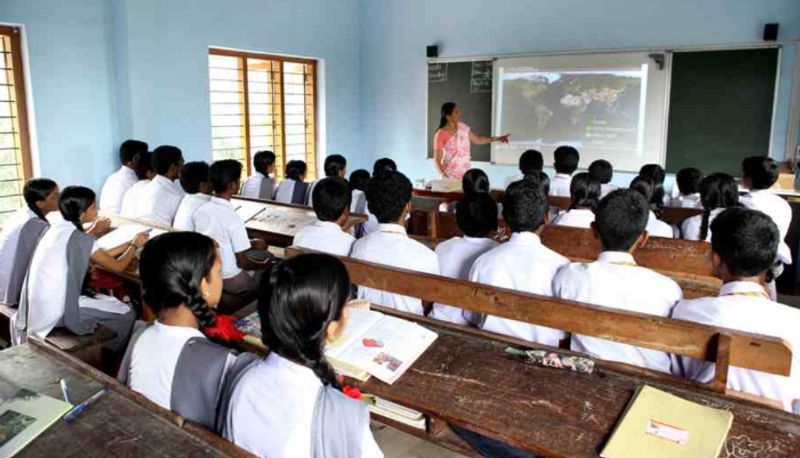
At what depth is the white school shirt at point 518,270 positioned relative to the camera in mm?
2139

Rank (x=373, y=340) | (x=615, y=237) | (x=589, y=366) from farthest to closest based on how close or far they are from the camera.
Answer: (x=615, y=237) → (x=373, y=340) → (x=589, y=366)

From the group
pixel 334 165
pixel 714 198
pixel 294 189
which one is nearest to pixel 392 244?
pixel 714 198

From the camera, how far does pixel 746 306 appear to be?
65.5 inches

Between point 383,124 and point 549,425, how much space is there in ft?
21.7

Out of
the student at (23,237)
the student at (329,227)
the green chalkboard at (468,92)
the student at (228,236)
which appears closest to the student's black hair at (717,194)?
the student at (329,227)

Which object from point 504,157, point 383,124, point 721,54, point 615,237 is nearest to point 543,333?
point 615,237

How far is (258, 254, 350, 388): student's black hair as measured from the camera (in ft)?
4.04

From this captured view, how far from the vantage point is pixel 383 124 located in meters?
7.70

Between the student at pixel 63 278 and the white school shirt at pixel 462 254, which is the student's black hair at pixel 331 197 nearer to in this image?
the white school shirt at pixel 462 254

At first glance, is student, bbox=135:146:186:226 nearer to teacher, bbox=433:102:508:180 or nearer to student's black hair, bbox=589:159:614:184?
teacher, bbox=433:102:508:180

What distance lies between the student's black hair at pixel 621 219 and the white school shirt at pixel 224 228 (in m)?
1.93

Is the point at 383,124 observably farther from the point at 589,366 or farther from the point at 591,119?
the point at 589,366

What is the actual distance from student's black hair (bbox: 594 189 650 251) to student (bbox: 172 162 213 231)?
2141 mm

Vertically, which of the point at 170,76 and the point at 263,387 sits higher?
the point at 170,76
